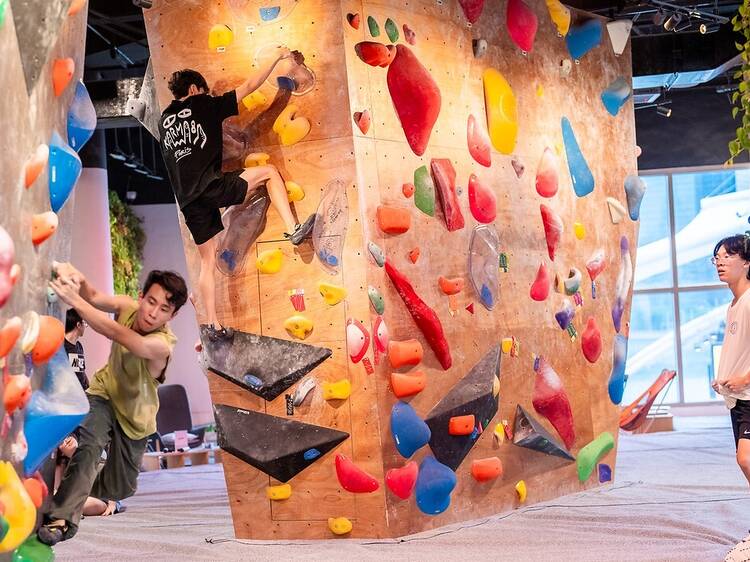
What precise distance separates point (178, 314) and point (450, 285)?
28.6 ft

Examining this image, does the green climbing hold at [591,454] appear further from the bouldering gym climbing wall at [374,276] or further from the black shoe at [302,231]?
the black shoe at [302,231]

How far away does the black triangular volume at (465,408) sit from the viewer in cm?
522

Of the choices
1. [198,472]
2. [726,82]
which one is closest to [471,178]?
[198,472]

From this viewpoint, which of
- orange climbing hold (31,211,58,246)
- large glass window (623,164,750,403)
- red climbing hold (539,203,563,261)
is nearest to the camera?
orange climbing hold (31,211,58,246)

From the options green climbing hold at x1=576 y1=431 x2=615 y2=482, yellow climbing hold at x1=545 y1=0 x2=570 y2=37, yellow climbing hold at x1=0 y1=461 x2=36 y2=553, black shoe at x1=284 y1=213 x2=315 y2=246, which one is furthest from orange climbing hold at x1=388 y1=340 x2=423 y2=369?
yellow climbing hold at x1=0 y1=461 x2=36 y2=553

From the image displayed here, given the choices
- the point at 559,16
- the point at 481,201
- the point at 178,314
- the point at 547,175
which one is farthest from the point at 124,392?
the point at 178,314

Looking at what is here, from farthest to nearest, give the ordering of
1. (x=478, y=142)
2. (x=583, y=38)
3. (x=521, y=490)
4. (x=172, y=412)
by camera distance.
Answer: (x=172, y=412), (x=583, y=38), (x=521, y=490), (x=478, y=142)

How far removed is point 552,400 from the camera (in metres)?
5.98

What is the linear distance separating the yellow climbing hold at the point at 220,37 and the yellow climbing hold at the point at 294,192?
0.73 meters

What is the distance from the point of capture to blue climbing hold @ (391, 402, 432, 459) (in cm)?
496

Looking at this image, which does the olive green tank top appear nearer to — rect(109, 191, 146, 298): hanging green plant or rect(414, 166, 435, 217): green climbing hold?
rect(414, 166, 435, 217): green climbing hold

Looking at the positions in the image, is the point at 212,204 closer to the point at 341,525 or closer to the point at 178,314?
the point at 341,525

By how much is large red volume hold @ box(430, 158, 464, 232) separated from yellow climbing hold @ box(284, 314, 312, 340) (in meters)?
0.92

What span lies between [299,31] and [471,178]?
122cm
